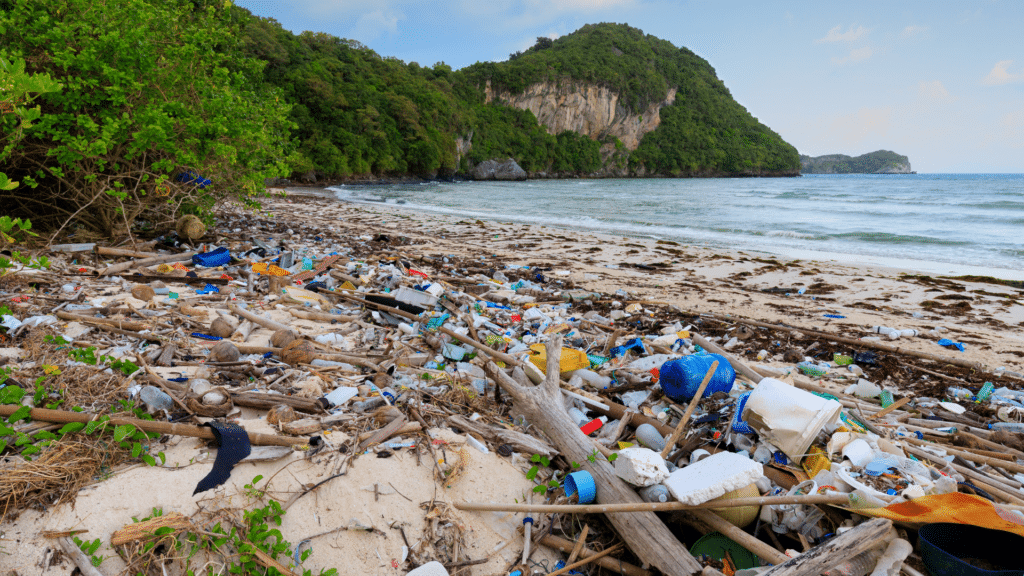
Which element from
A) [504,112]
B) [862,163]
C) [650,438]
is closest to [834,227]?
[650,438]

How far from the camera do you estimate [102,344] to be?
11.2 ft

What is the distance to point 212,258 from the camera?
6.43 metres

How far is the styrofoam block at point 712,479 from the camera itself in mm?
2078

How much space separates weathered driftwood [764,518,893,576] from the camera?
175 centimetres

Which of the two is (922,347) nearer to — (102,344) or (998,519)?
(998,519)

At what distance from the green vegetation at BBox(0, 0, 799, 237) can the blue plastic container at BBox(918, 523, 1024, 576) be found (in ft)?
14.4

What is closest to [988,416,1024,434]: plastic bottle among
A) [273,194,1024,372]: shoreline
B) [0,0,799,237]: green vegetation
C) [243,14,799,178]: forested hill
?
[273,194,1024,372]: shoreline

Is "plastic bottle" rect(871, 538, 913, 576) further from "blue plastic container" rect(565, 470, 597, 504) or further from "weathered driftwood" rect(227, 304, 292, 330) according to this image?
"weathered driftwood" rect(227, 304, 292, 330)

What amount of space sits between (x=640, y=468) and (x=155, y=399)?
253cm

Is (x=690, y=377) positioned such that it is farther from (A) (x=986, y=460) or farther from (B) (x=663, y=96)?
(B) (x=663, y=96)

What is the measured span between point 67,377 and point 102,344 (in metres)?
0.91

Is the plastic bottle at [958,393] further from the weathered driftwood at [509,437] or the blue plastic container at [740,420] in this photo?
the weathered driftwood at [509,437]

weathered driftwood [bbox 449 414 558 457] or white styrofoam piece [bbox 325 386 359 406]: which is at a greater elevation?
white styrofoam piece [bbox 325 386 359 406]

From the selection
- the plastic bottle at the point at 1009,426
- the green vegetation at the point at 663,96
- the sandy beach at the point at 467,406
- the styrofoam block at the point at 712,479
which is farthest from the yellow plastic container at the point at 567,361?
the green vegetation at the point at 663,96
